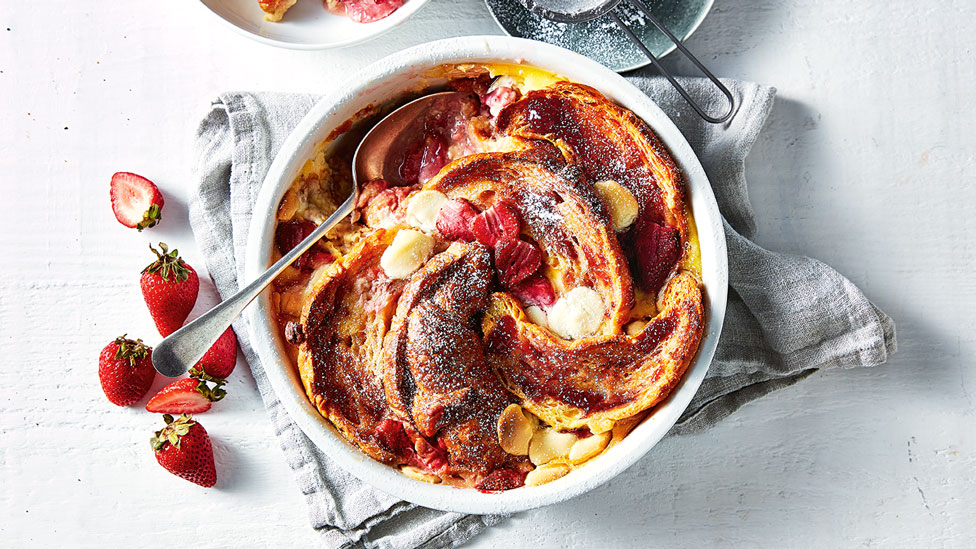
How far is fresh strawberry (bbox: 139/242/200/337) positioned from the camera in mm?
2232

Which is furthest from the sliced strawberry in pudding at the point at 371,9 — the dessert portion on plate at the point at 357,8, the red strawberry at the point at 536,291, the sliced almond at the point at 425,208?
the red strawberry at the point at 536,291

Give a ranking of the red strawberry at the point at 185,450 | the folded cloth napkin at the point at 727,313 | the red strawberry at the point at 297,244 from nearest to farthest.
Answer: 1. the red strawberry at the point at 297,244
2. the folded cloth napkin at the point at 727,313
3. the red strawberry at the point at 185,450

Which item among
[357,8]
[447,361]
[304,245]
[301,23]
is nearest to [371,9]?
[357,8]

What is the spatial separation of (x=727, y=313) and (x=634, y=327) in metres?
0.45

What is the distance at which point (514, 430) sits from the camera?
186cm

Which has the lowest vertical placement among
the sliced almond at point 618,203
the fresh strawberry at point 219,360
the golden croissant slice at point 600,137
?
the fresh strawberry at point 219,360

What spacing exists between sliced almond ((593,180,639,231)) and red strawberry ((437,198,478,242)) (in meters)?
0.32

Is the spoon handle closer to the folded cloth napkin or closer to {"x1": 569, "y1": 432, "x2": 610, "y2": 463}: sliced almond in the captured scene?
the folded cloth napkin

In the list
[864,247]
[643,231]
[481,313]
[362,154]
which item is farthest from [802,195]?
[362,154]

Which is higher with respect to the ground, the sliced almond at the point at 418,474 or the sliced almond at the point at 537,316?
the sliced almond at the point at 537,316

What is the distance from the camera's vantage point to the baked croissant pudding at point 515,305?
1.82 meters

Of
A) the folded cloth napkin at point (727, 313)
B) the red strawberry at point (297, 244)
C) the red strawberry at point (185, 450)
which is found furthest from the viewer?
the red strawberry at point (185, 450)

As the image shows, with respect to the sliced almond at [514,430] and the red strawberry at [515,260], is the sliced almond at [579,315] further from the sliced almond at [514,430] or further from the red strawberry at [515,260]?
the sliced almond at [514,430]

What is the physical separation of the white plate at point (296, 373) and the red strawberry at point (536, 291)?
0.38m
